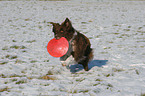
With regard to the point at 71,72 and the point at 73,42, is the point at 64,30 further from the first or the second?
the point at 71,72

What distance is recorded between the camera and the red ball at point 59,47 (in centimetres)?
486

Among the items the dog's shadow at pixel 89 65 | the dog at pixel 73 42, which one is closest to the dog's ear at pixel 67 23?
the dog at pixel 73 42

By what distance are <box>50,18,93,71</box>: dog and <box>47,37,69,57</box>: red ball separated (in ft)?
0.44

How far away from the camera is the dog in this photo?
479cm

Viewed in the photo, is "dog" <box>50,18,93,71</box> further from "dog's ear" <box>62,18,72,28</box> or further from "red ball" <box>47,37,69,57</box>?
"red ball" <box>47,37,69,57</box>

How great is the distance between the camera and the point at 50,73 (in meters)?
5.46

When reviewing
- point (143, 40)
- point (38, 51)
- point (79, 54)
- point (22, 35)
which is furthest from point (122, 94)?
point (22, 35)

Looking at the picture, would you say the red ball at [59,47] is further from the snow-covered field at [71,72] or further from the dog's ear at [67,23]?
the snow-covered field at [71,72]

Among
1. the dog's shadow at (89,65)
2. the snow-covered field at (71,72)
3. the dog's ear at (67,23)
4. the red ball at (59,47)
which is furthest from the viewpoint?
the dog's shadow at (89,65)

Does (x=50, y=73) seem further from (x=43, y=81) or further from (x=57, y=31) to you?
(x=57, y=31)

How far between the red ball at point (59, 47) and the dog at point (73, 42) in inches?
5.3

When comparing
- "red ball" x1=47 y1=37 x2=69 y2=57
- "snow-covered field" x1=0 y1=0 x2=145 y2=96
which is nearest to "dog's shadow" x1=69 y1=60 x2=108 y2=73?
"snow-covered field" x1=0 y1=0 x2=145 y2=96

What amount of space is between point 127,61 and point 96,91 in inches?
110

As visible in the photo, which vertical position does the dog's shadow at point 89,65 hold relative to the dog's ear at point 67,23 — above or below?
below
